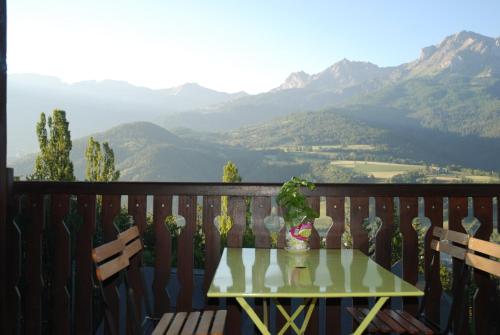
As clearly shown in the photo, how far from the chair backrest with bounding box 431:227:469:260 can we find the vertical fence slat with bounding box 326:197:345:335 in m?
0.56

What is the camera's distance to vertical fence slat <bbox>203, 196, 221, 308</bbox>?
325 centimetres

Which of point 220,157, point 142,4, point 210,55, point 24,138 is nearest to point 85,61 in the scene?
point 142,4

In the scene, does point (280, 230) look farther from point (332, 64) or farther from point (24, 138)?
point (332, 64)

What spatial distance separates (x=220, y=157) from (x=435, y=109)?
85.3ft

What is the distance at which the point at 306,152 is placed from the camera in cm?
4631

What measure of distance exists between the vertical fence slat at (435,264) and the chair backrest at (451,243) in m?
0.26

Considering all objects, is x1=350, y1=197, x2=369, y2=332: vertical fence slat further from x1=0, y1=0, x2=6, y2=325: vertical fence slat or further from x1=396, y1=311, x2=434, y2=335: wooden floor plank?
x1=0, y1=0, x2=6, y2=325: vertical fence slat

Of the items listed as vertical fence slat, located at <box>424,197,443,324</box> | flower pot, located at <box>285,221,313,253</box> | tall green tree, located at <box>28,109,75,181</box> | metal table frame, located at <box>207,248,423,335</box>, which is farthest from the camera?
tall green tree, located at <box>28,109,75,181</box>

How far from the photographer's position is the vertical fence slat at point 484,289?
320 centimetres

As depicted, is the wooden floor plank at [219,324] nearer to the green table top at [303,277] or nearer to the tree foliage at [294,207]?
the green table top at [303,277]

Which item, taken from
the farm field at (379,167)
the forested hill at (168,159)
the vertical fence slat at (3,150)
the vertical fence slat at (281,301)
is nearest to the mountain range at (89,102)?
the forested hill at (168,159)

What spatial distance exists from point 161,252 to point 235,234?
0.47 meters

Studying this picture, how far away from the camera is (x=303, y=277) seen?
2225mm

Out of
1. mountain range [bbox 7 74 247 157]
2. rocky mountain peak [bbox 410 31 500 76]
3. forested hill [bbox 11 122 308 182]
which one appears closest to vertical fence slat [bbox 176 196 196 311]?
forested hill [bbox 11 122 308 182]
